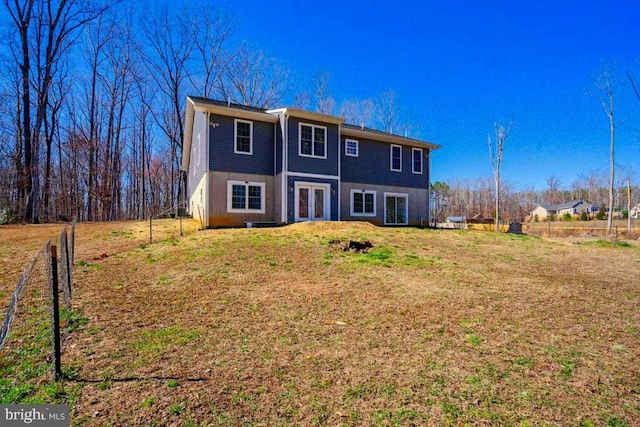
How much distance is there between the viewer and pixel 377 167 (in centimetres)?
1781

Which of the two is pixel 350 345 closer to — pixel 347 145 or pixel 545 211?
pixel 347 145

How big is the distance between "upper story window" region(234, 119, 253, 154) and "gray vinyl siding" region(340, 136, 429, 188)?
4.86m

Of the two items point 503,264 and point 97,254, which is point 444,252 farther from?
point 97,254

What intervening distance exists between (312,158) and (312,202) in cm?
198

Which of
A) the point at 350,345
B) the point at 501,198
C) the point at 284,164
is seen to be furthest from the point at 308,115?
the point at 501,198

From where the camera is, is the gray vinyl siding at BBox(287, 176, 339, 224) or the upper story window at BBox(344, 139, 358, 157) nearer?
the gray vinyl siding at BBox(287, 176, 339, 224)

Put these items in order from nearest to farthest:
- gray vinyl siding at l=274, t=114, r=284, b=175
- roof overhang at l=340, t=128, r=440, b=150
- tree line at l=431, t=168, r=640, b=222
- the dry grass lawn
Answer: the dry grass lawn, gray vinyl siding at l=274, t=114, r=284, b=175, roof overhang at l=340, t=128, r=440, b=150, tree line at l=431, t=168, r=640, b=222

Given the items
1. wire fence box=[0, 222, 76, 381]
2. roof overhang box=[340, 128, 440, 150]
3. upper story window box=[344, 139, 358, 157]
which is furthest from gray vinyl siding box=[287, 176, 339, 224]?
wire fence box=[0, 222, 76, 381]

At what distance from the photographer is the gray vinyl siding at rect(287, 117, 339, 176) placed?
14070 mm

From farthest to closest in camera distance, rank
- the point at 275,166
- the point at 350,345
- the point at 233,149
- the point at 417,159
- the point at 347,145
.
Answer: the point at 417,159, the point at 347,145, the point at 275,166, the point at 233,149, the point at 350,345

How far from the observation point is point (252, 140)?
14219 millimetres

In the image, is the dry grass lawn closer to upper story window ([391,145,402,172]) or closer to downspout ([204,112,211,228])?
downspout ([204,112,211,228])

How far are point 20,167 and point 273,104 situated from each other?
1889 cm

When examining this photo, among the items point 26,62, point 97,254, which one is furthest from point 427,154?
point 26,62
